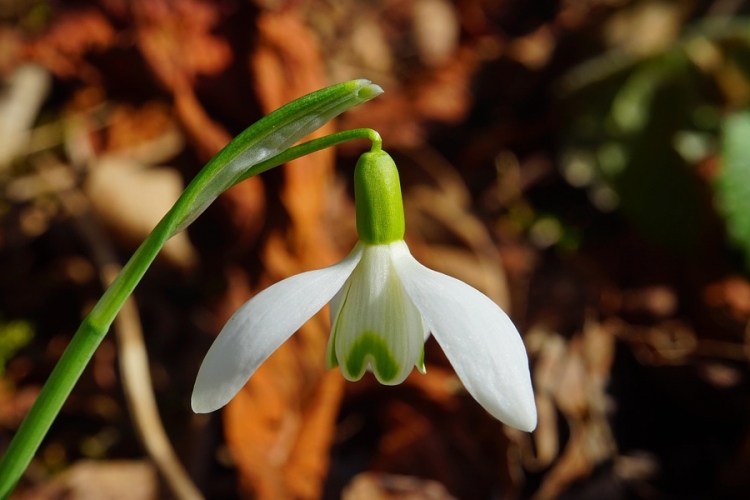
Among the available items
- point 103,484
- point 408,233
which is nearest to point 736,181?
point 408,233

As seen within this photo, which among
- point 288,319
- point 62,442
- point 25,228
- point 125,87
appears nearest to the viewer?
point 288,319

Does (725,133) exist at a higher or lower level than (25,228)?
lower

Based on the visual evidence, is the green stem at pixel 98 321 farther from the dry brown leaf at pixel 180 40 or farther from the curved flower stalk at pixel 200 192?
the dry brown leaf at pixel 180 40

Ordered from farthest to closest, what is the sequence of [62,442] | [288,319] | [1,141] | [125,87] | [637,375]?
[125,87] → [1,141] → [637,375] → [62,442] → [288,319]

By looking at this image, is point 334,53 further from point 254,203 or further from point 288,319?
point 288,319

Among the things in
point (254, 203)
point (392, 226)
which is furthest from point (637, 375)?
point (392, 226)

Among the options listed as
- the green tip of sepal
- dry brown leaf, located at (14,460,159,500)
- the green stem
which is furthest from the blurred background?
the green tip of sepal

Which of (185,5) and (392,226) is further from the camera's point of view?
(185,5)

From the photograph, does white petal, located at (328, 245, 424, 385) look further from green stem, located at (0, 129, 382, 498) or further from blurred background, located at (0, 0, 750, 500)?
blurred background, located at (0, 0, 750, 500)
